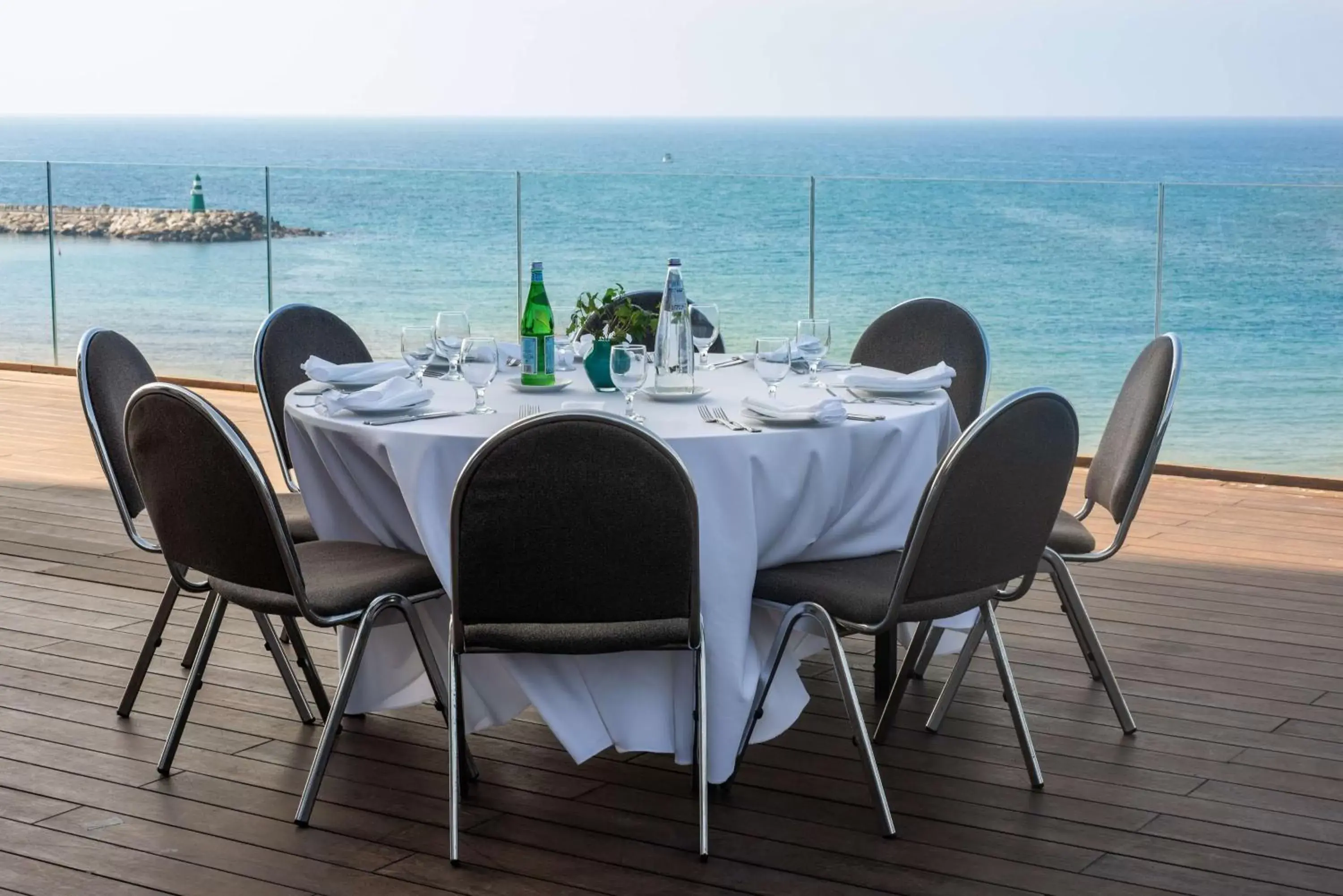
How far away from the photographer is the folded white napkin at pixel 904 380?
3.35 meters

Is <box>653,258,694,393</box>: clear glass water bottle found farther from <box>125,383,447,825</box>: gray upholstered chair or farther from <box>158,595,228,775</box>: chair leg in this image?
<box>158,595,228,775</box>: chair leg

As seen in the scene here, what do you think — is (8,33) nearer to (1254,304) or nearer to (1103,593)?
(1254,304)

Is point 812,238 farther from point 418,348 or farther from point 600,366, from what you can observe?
point 600,366

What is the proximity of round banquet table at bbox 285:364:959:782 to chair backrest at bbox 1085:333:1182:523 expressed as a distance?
42 centimetres

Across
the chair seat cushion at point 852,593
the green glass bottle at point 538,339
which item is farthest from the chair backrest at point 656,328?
the chair seat cushion at point 852,593

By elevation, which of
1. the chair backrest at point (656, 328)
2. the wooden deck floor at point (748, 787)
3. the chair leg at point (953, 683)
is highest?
the chair backrest at point (656, 328)

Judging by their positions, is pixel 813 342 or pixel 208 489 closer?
pixel 208 489

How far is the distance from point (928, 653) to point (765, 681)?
2.25 ft

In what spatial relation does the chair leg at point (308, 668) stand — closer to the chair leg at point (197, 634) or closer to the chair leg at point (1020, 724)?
the chair leg at point (197, 634)

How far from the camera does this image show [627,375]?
3.19 metres

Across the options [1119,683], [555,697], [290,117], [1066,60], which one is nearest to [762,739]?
[555,697]

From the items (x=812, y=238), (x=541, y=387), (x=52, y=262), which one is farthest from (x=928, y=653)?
(x=52, y=262)

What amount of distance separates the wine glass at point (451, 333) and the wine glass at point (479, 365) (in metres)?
0.25

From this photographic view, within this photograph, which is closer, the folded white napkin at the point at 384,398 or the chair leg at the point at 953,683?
the folded white napkin at the point at 384,398
